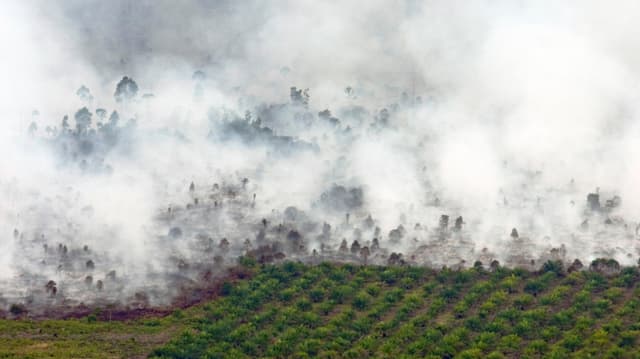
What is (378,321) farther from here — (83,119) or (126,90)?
(126,90)

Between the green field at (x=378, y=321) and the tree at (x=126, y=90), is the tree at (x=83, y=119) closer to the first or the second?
the tree at (x=126, y=90)

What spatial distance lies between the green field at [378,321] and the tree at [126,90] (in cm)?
6348

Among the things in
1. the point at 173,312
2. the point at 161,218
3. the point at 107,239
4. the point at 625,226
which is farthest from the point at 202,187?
the point at 625,226

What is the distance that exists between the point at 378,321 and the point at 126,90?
A: 79227mm

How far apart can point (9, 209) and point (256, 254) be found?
82.5ft

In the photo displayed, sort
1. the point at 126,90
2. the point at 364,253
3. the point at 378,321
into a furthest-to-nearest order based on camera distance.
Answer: the point at 126,90, the point at 364,253, the point at 378,321

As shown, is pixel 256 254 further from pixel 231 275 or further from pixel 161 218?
pixel 161 218

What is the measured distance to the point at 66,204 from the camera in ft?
349

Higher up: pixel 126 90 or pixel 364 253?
pixel 126 90

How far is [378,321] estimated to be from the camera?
275 ft

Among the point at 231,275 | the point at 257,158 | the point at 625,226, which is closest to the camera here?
the point at 231,275


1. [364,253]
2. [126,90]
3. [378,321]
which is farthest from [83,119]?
[378,321]

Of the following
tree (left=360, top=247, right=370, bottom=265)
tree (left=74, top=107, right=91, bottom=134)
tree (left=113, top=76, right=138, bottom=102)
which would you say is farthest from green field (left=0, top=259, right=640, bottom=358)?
tree (left=113, top=76, right=138, bottom=102)

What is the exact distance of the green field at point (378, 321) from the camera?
3054 inches
